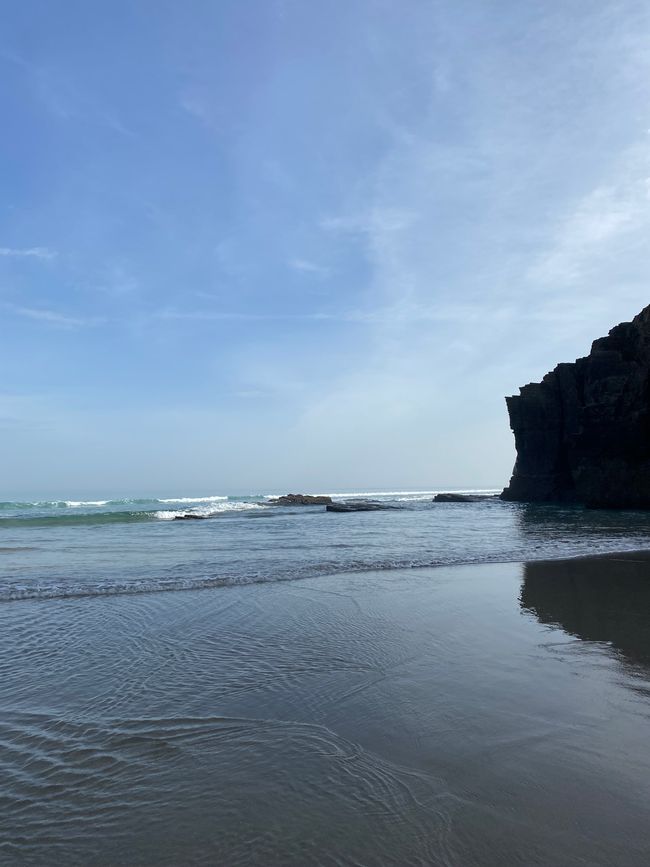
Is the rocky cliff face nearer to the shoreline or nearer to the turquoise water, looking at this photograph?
the turquoise water

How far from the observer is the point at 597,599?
781cm

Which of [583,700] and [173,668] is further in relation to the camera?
[173,668]

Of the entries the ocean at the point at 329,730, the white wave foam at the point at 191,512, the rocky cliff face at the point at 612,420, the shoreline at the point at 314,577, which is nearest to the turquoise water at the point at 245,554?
the shoreline at the point at 314,577

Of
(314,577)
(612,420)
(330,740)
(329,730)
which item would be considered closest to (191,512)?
(612,420)

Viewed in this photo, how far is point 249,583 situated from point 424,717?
21.4ft

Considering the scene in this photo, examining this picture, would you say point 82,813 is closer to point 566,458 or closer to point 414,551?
point 414,551

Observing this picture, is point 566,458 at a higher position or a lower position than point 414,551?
higher

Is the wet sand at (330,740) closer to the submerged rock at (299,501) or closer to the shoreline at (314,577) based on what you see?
the shoreline at (314,577)

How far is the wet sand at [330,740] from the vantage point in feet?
7.77

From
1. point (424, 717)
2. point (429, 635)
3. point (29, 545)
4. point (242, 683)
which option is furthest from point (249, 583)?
point (29, 545)

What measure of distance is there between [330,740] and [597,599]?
6.05m

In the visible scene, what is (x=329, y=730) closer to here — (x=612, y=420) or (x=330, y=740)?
(x=330, y=740)

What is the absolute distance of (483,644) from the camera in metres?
5.42

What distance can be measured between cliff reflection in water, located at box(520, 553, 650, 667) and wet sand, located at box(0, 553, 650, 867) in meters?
0.07
